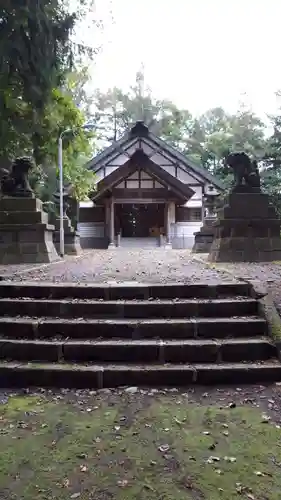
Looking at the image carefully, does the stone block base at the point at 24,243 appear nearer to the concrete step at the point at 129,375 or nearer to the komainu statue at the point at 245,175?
the komainu statue at the point at 245,175

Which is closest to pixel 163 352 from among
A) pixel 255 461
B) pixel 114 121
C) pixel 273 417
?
pixel 273 417

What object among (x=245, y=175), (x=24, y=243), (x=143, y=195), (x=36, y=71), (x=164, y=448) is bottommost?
(x=164, y=448)

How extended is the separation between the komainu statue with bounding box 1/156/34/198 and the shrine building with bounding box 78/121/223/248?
33.2ft

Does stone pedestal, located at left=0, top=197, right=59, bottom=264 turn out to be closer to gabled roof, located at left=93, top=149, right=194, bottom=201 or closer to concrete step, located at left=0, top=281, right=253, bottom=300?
concrete step, located at left=0, top=281, right=253, bottom=300

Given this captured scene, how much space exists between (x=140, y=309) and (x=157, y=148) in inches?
734

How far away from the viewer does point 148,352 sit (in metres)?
3.54

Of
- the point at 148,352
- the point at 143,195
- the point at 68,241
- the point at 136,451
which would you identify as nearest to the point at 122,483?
the point at 136,451

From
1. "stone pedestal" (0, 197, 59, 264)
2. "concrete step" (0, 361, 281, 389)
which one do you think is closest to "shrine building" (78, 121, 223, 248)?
"stone pedestal" (0, 197, 59, 264)

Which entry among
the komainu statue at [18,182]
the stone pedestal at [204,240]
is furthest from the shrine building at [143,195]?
the komainu statue at [18,182]

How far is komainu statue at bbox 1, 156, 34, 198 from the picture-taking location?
29.4 ft

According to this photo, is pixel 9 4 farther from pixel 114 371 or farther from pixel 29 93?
pixel 114 371

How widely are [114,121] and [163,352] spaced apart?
33083 millimetres

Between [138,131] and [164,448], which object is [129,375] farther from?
[138,131]

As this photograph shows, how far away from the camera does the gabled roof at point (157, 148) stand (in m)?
21.0
